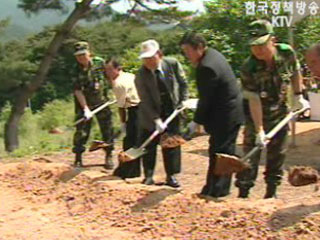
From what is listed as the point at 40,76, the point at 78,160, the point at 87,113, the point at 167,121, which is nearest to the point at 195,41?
the point at 167,121

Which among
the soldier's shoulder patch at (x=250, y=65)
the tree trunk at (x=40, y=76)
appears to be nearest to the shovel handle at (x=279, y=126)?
the soldier's shoulder patch at (x=250, y=65)

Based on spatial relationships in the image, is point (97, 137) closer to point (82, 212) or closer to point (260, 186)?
point (260, 186)

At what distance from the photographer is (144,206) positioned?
15.3 ft

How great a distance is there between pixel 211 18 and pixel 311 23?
2.33m

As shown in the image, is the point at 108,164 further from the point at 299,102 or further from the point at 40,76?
the point at 40,76

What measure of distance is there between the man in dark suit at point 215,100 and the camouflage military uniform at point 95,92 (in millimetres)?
2588

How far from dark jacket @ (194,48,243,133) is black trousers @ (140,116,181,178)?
69cm

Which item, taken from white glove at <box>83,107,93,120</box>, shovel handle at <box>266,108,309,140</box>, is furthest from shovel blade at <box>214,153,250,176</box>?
white glove at <box>83,107,93,120</box>

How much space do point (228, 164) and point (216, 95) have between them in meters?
0.54

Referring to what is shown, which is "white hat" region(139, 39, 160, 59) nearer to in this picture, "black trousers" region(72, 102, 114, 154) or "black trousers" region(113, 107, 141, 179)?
"black trousers" region(113, 107, 141, 179)

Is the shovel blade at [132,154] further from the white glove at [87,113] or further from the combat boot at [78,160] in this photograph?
the combat boot at [78,160]

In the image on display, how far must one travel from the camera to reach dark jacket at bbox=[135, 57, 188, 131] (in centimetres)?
520

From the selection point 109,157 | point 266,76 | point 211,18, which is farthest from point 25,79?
point 266,76

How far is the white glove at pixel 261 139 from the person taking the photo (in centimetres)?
429
